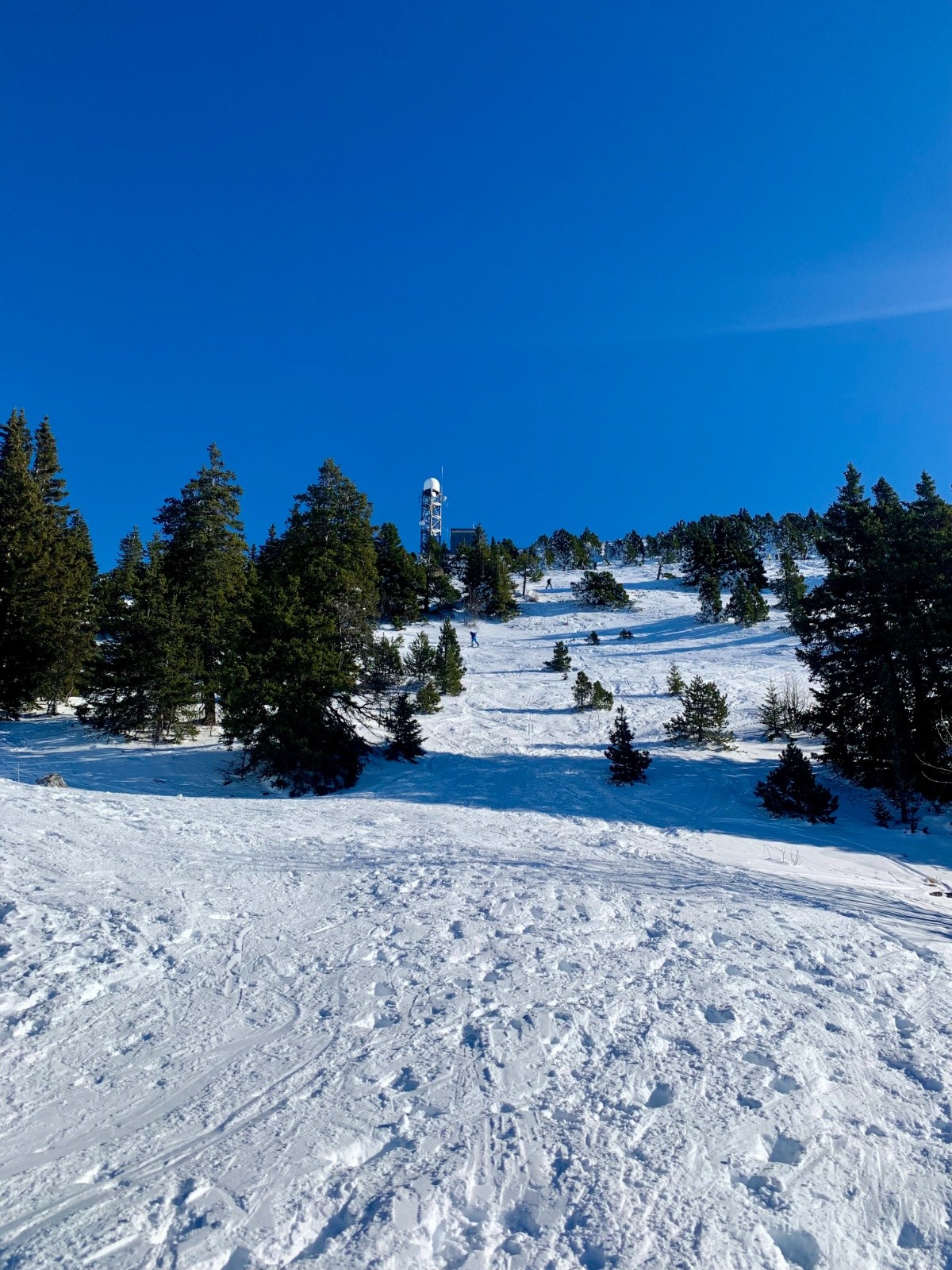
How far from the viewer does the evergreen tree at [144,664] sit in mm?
19078

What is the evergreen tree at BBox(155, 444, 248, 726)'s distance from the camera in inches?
822

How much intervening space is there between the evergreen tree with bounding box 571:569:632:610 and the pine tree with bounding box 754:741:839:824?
4503 centimetres

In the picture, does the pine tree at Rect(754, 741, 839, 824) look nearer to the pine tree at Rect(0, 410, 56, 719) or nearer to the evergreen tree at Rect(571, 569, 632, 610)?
the pine tree at Rect(0, 410, 56, 719)

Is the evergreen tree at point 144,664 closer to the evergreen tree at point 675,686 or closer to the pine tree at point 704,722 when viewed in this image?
the pine tree at point 704,722

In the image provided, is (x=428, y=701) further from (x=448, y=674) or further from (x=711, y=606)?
(x=711, y=606)

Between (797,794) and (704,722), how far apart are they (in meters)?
6.45

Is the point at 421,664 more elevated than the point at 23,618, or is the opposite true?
the point at 23,618

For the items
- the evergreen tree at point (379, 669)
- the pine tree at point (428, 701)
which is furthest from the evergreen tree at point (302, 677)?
the pine tree at point (428, 701)

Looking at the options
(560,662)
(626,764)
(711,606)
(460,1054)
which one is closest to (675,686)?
(560,662)

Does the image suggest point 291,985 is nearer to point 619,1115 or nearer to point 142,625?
point 619,1115

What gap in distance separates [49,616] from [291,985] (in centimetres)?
2122

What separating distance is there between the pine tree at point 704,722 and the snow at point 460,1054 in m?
10.0

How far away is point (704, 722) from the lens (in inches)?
827

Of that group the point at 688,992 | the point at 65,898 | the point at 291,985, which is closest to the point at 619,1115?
the point at 688,992
